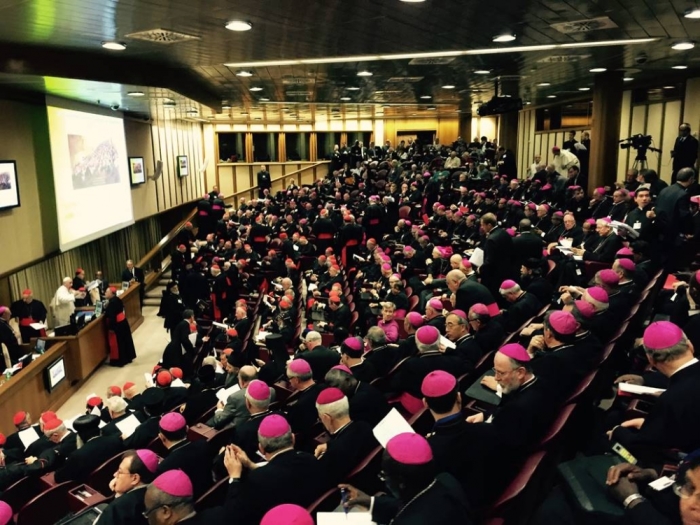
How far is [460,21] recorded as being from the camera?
6195 millimetres

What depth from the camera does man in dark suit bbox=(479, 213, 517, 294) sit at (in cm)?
730

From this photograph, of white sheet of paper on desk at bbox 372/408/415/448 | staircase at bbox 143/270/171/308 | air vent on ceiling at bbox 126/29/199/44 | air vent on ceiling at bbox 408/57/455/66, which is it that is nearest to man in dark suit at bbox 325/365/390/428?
white sheet of paper on desk at bbox 372/408/415/448

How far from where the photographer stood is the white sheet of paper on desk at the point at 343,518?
265 centimetres

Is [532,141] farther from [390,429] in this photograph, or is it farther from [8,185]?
[390,429]

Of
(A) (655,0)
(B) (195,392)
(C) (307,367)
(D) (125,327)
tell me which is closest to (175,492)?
(C) (307,367)

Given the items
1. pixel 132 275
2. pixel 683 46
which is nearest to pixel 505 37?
pixel 683 46

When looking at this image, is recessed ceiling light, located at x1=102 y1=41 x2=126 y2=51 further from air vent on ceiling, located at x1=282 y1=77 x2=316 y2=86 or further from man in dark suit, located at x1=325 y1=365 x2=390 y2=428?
man in dark suit, located at x1=325 y1=365 x2=390 y2=428

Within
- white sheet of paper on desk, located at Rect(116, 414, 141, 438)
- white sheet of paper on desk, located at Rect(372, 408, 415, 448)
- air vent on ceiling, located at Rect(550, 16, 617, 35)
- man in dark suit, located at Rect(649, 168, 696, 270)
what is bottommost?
white sheet of paper on desk, located at Rect(116, 414, 141, 438)

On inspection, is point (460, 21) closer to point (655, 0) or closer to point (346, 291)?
point (655, 0)

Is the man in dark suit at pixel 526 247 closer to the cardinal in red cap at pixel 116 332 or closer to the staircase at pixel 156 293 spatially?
the cardinal in red cap at pixel 116 332

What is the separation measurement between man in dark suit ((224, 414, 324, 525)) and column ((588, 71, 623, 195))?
1050 cm

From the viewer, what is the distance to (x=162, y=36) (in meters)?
6.46

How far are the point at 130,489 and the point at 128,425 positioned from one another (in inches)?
69.7

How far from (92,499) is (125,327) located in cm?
740
